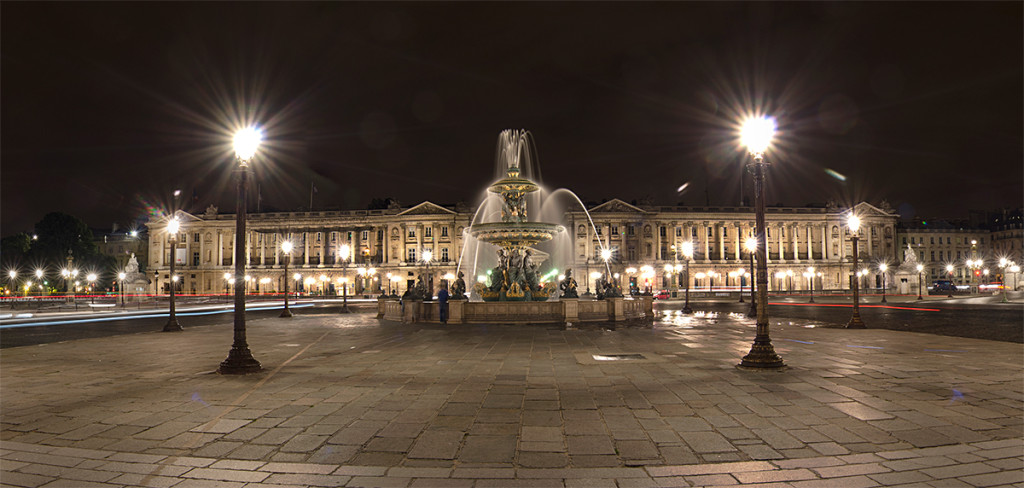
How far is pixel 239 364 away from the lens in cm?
1062

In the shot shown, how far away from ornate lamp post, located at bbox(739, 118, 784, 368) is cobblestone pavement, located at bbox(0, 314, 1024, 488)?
1.57 feet

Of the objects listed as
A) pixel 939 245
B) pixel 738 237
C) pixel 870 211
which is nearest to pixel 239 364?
pixel 738 237

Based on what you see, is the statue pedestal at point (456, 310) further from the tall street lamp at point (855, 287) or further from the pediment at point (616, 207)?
the pediment at point (616, 207)

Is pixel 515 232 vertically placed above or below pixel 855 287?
above

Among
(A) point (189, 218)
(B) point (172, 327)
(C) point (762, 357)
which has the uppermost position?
(A) point (189, 218)

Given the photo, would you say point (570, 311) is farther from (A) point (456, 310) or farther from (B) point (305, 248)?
(B) point (305, 248)

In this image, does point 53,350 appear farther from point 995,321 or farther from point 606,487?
point 995,321

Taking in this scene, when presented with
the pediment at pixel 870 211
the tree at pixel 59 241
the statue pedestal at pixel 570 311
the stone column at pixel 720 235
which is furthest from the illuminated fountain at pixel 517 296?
the pediment at pixel 870 211

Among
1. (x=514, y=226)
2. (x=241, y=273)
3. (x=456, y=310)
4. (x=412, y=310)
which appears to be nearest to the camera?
(x=241, y=273)

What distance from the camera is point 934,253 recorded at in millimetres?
110438

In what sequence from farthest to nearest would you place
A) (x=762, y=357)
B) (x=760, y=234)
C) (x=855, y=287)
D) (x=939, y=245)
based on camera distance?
(x=939, y=245) → (x=855, y=287) → (x=762, y=357) → (x=760, y=234)

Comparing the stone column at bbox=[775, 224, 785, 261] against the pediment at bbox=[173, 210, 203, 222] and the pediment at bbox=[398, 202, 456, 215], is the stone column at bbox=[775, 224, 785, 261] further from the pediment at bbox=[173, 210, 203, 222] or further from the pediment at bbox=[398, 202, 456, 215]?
the pediment at bbox=[173, 210, 203, 222]

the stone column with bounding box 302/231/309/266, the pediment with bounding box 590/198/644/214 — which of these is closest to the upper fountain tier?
the pediment with bounding box 590/198/644/214

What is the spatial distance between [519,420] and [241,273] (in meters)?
7.17
